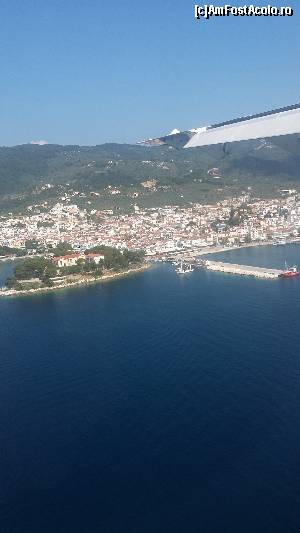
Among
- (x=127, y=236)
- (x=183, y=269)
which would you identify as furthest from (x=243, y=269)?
(x=127, y=236)

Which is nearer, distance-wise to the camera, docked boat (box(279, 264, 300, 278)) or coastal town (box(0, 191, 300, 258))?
docked boat (box(279, 264, 300, 278))

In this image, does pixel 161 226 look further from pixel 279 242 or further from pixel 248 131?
pixel 248 131

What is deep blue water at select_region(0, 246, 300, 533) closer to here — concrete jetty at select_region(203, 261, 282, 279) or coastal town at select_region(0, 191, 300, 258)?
concrete jetty at select_region(203, 261, 282, 279)

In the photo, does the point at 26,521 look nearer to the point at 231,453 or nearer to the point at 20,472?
the point at 20,472

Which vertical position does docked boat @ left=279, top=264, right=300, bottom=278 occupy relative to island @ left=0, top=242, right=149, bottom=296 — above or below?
below

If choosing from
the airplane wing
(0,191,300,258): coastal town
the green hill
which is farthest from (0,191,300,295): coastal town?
the airplane wing

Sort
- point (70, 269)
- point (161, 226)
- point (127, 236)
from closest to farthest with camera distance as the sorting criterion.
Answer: point (70, 269) < point (127, 236) < point (161, 226)

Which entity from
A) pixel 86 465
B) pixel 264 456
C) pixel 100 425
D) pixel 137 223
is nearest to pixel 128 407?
pixel 100 425
